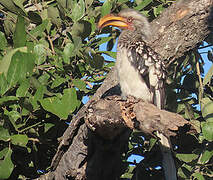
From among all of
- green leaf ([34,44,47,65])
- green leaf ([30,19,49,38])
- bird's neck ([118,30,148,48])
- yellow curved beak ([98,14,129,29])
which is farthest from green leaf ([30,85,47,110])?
bird's neck ([118,30,148,48])

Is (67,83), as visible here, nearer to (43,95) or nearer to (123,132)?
(43,95)

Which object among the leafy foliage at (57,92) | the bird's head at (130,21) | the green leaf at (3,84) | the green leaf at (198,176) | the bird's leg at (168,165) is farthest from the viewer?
the bird's head at (130,21)

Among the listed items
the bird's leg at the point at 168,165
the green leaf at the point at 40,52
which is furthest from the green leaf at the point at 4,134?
the bird's leg at the point at 168,165

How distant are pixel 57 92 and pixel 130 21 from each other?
51.9 inches

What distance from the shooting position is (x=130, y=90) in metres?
3.02

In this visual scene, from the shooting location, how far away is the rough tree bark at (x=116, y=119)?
195cm

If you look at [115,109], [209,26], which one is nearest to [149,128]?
[115,109]

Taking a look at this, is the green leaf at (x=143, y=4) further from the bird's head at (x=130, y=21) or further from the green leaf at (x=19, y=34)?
the green leaf at (x=19, y=34)

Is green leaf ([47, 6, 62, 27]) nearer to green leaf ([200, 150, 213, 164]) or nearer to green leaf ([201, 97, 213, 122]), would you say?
green leaf ([201, 97, 213, 122])

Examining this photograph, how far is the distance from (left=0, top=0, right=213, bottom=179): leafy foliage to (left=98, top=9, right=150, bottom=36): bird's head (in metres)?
0.14

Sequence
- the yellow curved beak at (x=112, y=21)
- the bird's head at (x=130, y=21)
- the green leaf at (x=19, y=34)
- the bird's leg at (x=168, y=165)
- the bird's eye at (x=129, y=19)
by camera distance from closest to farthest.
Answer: the green leaf at (x=19, y=34)
the bird's leg at (x=168, y=165)
the yellow curved beak at (x=112, y=21)
the bird's head at (x=130, y=21)
the bird's eye at (x=129, y=19)

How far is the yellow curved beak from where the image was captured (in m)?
2.68

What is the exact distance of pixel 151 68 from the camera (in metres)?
3.04

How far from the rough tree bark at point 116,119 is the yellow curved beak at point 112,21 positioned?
1.19 ft
